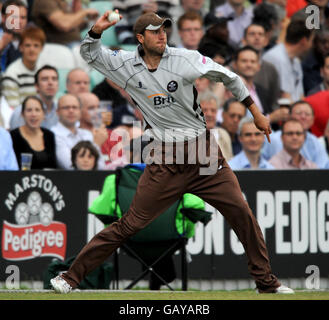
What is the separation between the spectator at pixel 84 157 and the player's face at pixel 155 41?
3645 mm

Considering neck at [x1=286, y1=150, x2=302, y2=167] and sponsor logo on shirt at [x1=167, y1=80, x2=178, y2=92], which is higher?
sponsor logo on shirt at [x1=167, y1=80, x2=178, y2=92]

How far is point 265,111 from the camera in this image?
1211 cm

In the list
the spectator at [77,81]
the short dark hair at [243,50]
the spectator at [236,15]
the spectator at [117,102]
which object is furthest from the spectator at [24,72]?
the spectator at [236,15]

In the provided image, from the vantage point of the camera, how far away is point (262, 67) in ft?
41.0

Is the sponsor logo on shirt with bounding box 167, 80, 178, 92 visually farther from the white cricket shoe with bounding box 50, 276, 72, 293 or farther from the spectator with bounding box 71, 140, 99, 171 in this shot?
the spectator with bounding box 71, 140, 99, 171

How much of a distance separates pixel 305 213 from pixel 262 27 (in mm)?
4195

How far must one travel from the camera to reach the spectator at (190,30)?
1241 centimetres

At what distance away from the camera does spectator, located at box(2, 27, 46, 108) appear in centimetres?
1158

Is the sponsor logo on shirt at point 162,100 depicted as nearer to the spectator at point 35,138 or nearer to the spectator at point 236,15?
the spectator at point 35,138

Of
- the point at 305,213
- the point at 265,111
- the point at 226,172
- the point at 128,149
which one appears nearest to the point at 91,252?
the point at 226,172

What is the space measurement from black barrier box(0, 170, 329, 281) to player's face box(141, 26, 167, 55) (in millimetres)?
3036

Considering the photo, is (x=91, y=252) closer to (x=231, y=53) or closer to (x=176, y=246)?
(x=176, y=246)

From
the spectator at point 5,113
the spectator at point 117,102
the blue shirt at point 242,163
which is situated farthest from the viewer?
the spectator at point 117,102

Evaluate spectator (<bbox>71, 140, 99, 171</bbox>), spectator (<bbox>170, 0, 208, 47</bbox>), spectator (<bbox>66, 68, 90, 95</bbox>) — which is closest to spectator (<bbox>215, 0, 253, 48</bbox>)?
spectator (<bbox>170, 0, 208, 47</bbox>)
